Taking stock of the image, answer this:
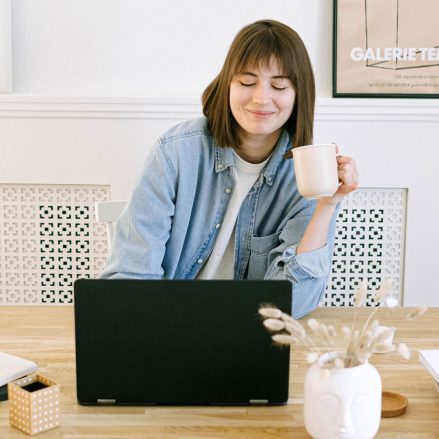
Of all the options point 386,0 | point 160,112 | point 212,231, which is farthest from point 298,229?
point 386,0

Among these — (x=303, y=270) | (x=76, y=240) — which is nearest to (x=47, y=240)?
(x=76, y=240)

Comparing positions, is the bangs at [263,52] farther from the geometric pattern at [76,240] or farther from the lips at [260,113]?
the geometric pattern at [76,240]

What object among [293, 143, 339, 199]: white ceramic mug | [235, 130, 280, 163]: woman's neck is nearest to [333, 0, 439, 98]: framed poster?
[235, 130, 280, 163]: woman's neck

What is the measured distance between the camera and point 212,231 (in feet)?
5.76

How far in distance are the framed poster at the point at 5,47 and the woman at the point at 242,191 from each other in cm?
98

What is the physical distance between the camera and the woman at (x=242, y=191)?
5.29 feet

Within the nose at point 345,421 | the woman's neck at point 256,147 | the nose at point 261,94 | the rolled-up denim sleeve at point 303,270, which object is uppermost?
the nose at point 261,94

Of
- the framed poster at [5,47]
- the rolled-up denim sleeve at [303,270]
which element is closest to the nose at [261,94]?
the rolled-up denim sleeve at [303,270]

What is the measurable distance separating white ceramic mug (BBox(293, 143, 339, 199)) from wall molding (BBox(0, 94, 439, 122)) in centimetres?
111

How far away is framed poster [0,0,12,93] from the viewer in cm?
245

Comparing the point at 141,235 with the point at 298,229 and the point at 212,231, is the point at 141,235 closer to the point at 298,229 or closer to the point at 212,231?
the point at 212,231

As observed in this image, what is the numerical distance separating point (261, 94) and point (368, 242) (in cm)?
119

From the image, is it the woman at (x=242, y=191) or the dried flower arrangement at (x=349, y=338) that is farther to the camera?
the woman at (x=242, y=191)

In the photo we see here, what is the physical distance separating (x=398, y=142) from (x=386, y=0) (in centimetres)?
49
